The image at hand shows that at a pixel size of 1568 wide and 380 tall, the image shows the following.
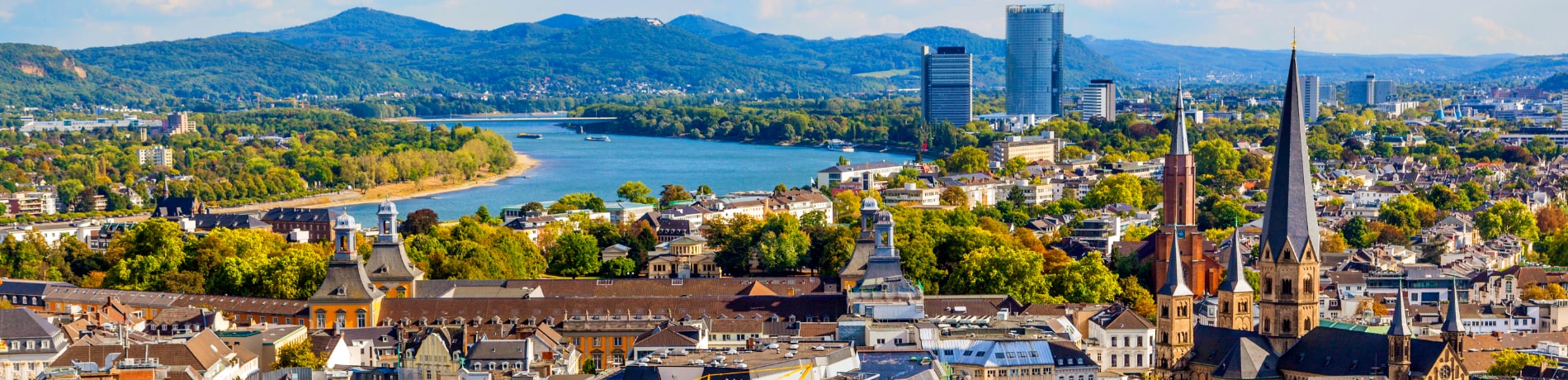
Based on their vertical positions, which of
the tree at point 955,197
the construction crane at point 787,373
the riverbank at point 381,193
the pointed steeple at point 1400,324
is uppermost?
the pointed steeple at point 1400,324

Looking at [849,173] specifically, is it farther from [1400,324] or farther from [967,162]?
[1400,324]

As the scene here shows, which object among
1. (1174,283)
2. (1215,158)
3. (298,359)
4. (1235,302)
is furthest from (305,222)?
(1235,302)

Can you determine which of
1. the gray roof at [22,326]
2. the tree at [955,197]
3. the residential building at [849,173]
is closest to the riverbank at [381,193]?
the residential building at [849,173]

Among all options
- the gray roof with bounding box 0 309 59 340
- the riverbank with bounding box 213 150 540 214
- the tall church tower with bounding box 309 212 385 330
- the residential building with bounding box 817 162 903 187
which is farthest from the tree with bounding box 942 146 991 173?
the gray roof with bounding box 0 309 59 340

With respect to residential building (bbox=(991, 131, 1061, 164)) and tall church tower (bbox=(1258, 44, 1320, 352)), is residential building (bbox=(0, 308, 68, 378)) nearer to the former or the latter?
tall church tower (bbox=(1258, 44, 1320, 352))

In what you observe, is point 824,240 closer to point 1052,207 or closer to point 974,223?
point 974,223

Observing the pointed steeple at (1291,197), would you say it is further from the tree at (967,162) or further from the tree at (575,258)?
the tree at (967,162)
